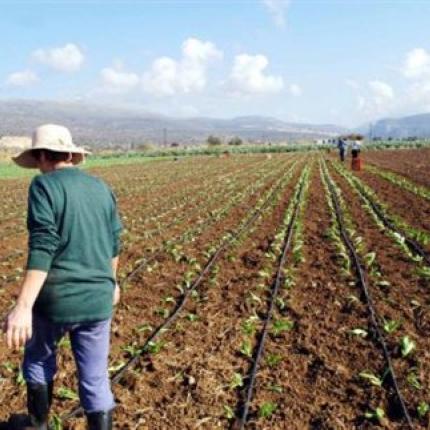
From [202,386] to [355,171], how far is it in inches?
1028

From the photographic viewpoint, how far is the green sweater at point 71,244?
135 inches

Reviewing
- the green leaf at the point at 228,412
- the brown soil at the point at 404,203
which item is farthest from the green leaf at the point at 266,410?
the brown soil at the point at 404,203

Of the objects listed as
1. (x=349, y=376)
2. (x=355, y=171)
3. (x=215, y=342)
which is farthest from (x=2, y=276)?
(x=355, y=171)

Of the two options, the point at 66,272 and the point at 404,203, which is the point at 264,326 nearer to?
the point at 66,272

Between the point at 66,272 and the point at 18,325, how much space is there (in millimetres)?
393

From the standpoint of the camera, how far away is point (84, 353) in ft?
12.6

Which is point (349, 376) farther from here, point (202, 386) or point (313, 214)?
point (313, 214)

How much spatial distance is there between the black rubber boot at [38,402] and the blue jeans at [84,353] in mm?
96

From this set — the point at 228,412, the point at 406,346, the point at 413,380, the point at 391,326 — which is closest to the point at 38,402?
the point at 228,412

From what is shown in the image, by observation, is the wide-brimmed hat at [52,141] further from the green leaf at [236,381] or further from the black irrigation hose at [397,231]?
the black irrigation hose at [397,231]

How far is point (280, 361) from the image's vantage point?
6.08 m

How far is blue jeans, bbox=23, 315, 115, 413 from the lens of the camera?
377 centimetres

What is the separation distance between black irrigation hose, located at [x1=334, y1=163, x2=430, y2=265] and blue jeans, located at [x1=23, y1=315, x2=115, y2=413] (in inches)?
282

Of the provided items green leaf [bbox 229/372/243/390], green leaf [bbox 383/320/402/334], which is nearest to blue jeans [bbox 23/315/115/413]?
green leaf [bbox 229/372/243/390]
